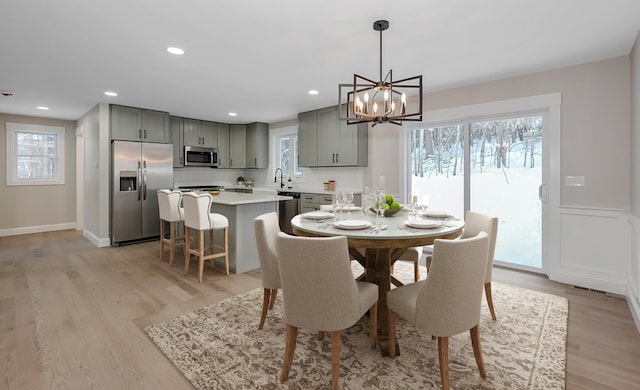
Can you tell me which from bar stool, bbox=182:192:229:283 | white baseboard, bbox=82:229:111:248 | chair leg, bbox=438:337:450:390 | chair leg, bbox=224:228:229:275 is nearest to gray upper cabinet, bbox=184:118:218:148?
white baseboard, bbox=82:229:111:248

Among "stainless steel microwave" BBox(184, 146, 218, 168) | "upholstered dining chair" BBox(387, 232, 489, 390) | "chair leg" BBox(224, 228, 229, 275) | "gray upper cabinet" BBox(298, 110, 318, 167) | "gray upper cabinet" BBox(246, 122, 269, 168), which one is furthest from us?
"gray upper cabinet" BBox(246, 122, 269, 168)

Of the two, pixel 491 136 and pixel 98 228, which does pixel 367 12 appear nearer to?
pixel 491 136

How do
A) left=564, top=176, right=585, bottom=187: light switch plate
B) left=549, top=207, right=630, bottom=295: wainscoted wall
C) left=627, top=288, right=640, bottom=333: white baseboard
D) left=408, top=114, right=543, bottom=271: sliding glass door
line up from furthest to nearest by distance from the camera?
left=408, top=114, right=543, bottom=271: sliding glass door
left=564, top=176, right=585, bottom=187: light switch plate
left=549, top=207, right=630, bottom=295: wainscoted wall
left=627, top=288, right=640, bottom=333: white baseboard

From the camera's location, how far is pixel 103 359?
Result: 2.01 m

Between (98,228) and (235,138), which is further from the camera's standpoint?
(235,138)

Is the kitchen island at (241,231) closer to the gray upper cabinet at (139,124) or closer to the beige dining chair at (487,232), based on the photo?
the beige dining chair at (487,232)

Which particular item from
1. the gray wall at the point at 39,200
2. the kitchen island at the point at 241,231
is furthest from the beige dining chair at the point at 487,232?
the gray wall at the point at 39,200

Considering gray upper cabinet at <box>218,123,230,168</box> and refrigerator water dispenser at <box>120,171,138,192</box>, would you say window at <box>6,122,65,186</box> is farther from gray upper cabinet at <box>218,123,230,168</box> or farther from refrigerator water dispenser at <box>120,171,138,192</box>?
gray upper cabinet at <box>218,123,230,168</box>

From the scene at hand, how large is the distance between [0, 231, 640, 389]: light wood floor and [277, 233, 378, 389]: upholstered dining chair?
83cm

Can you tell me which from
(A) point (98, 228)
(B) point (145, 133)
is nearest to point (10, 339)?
(A) point (98, 228)

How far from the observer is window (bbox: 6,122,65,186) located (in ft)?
19.2

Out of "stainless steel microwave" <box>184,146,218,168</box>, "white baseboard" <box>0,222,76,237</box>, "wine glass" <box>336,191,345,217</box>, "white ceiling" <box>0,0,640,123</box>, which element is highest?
"white ceiling" <box>0,0,640,123</box>

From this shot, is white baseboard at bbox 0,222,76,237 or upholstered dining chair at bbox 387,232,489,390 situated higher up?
upholstered dining chair at bbox 387,232,489,390

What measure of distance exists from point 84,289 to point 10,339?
998mm
